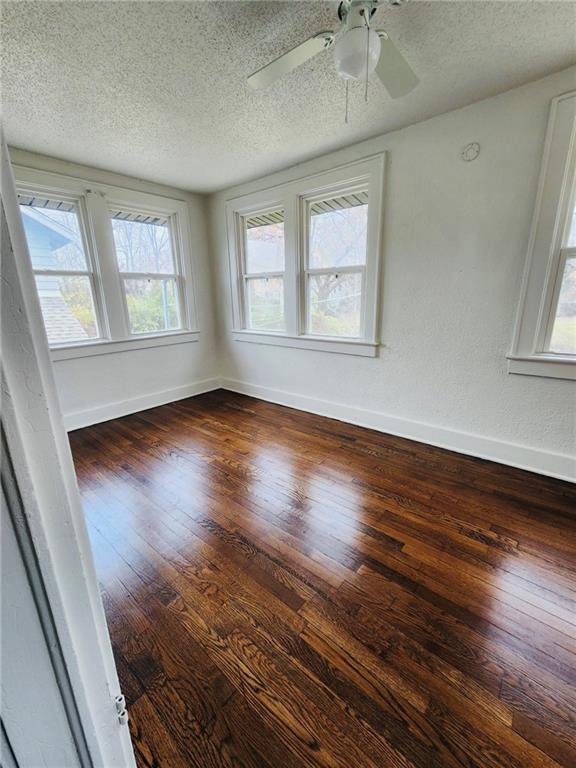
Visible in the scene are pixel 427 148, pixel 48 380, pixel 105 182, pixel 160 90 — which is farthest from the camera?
pixel 105 182

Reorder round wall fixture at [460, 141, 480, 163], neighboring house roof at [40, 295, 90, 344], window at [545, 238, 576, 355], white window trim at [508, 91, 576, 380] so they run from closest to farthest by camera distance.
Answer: white window trim at [508, 91, 576, 380] → window at [545, 238, 576, 355] → round wall fixture at [460, 141, 480, 163] → neighboring house roof at [40, 295, 90, 344]

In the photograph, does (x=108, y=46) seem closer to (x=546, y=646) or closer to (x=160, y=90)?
(x=160, y=90)

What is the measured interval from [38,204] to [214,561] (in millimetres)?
3307

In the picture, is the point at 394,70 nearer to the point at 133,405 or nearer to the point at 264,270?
the point at 264,270

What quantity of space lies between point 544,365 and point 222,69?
8.57 ft

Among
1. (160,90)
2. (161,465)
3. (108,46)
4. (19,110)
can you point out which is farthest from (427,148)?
(161,465)

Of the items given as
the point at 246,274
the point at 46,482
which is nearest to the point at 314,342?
the point at 246,274

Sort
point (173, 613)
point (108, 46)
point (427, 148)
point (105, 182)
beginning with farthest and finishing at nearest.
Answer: point (105, 182)
point (427, 148)
point (108, 46)
point (173, 613)

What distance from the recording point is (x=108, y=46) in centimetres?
155

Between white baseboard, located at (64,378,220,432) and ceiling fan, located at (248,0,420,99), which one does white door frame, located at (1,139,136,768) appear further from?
white baseboard, located at (64,378,220,432)

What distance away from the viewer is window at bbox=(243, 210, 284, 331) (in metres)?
3.47

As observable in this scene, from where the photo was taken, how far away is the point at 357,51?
1.22 metres

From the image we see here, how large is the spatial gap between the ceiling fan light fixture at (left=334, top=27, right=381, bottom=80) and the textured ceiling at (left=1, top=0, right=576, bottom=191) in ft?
1.15

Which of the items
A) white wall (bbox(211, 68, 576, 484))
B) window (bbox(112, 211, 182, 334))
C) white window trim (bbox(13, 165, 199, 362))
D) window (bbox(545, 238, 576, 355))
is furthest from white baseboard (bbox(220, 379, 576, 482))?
white window trim (bbox(13, 165, 199, 362))
